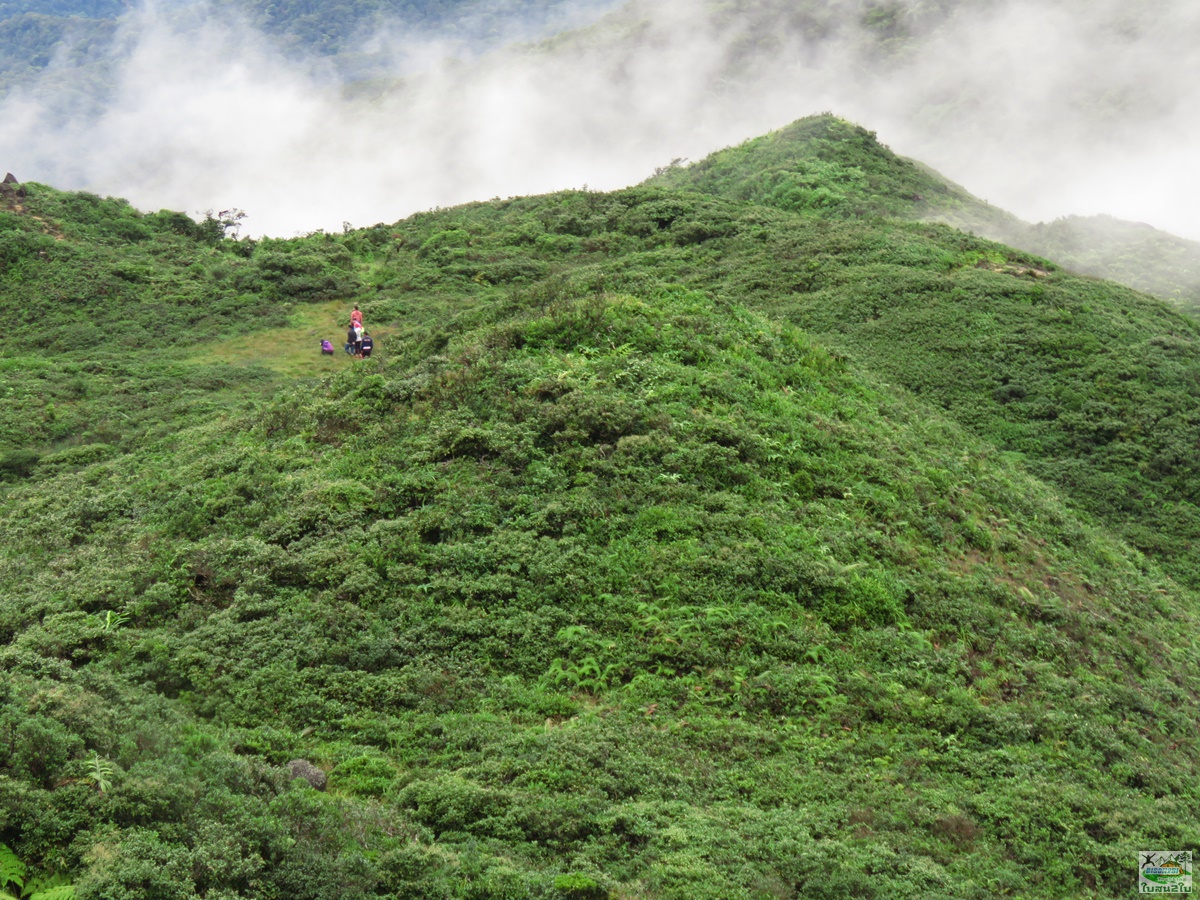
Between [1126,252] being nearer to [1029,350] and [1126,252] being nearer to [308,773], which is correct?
[1029,350]

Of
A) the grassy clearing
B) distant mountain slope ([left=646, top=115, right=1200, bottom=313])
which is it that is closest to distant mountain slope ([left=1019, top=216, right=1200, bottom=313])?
distant mountain slope ([left=646, top=115, right=1200, bottom=313])

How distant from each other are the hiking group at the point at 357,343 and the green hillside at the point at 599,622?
2451 mm

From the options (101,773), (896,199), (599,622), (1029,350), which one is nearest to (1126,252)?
(896,199)

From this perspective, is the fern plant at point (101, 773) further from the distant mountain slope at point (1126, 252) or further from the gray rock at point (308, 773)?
the distant mountain slope at point (1126, 252)

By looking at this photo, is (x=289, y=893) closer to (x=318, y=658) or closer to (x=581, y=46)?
(x=318, y=658)

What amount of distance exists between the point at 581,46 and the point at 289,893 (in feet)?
392

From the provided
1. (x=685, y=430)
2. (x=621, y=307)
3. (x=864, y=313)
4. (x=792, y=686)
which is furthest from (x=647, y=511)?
(x=864, y=313)

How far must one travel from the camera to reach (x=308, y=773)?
884cm

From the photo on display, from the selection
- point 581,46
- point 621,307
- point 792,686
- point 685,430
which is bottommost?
point 792,686

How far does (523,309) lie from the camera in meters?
21.0

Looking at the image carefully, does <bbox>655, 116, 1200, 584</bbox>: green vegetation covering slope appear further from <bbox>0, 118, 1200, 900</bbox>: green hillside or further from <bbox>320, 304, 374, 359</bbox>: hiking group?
<bbox>320, 304, 374, 359</bbox>: hiking group

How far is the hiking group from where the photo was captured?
2700 cm

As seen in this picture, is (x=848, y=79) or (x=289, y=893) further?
(x=848, y=79)

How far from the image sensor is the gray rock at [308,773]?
345 inches
